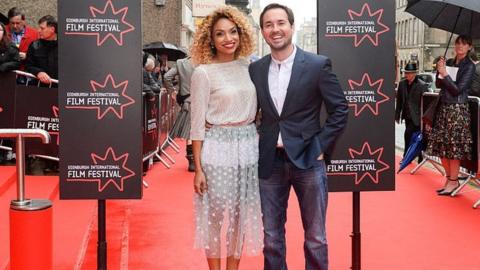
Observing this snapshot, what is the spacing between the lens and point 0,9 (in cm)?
1484

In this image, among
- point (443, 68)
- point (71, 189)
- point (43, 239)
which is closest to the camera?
point (43, 239)

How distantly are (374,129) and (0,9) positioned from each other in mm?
12607

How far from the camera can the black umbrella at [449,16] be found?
7527mm

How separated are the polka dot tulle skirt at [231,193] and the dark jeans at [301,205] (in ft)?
0.28

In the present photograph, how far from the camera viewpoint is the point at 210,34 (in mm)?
4098

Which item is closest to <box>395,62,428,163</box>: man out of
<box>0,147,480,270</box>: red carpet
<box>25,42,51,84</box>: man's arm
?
<box>0,147,480,270</box>: red carpet

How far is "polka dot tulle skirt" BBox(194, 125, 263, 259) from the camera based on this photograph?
13.3 feet

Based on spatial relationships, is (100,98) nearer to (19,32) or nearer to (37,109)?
(37,109)

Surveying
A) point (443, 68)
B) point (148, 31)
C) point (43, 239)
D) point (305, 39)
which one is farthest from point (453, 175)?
point (305, 39)

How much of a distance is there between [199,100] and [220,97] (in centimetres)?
14

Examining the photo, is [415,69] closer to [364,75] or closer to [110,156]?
[364,75]

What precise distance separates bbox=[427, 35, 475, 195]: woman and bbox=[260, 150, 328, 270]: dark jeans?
423 cm

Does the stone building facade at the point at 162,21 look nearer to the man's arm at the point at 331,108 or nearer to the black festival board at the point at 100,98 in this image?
the black festival board at the point at 100,98

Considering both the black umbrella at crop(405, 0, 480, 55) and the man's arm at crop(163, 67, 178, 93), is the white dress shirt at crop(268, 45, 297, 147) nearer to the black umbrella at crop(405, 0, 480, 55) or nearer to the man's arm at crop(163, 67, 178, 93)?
the black umbrella at crop(405, 0, 480, 55)
